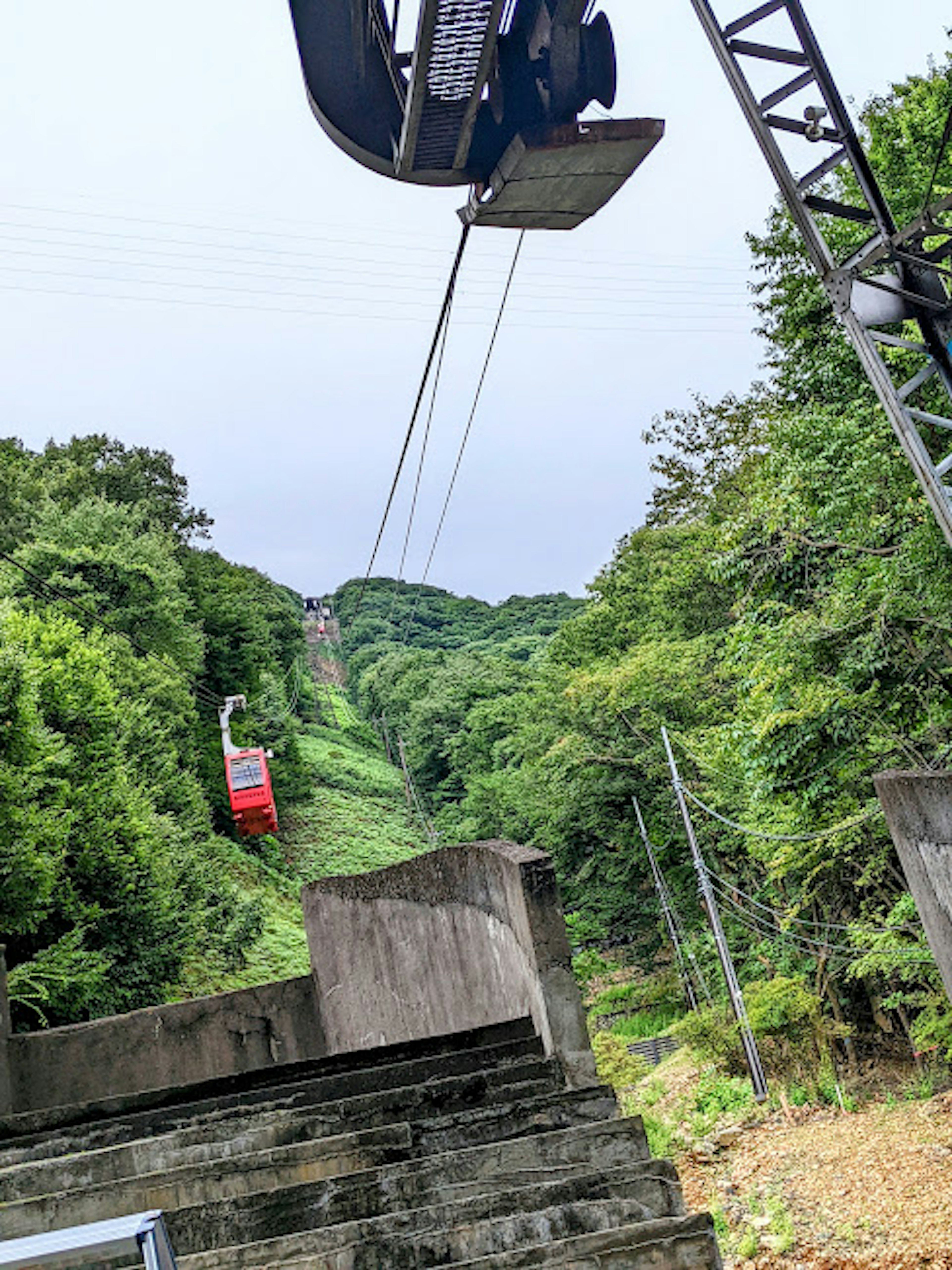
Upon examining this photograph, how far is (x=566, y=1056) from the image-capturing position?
5062 millimetres

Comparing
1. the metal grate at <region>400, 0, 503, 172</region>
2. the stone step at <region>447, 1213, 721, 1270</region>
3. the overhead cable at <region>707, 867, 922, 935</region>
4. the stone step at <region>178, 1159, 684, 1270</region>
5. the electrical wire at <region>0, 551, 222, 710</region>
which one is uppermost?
the electrical wire at <region>0, 551, 222, 710</region>

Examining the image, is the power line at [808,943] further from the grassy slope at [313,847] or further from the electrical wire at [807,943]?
the grassy slope at [313,847]

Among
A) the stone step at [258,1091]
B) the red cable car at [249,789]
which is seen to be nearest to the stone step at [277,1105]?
the stone step at [258,1091]

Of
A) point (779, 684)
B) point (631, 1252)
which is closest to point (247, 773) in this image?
point (779, 684)

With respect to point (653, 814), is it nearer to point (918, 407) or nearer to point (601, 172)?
point (918, 407)

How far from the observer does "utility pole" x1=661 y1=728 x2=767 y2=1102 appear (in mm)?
20297

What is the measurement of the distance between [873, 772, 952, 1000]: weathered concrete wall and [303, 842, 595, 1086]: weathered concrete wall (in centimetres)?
252

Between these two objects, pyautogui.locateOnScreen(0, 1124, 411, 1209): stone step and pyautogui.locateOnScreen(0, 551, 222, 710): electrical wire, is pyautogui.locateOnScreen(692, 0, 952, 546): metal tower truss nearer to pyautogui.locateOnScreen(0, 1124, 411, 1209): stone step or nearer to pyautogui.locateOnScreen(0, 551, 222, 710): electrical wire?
pyautogui.locateOnScreen(0, 1124, 411, 1209): stone step

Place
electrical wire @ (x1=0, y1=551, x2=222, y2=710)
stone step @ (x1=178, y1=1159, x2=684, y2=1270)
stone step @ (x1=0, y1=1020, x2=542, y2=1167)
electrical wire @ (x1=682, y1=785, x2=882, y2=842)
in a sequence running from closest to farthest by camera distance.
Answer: stone step @ (x1=178, y1=1159, x2=684, y2=1270) → stone step @ (x1=0, y1=1020, x2=542, y2=1167) → electrical wire @ (x1=682, y1=785, x2=882, y2=842) → electrical wire @ (x1=0, y1=551, x2=222, y2=710)

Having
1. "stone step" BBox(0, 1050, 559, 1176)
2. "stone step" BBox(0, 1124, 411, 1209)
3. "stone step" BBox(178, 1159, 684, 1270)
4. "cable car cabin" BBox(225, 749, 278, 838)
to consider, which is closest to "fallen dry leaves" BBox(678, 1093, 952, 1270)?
"stone step" BBox(0, 1050, 559, 1176)

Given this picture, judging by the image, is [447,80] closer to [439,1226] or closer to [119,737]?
[439,1226]

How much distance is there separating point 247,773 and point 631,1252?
22.8m

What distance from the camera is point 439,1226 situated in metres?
3.59

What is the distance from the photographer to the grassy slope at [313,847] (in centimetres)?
2455
